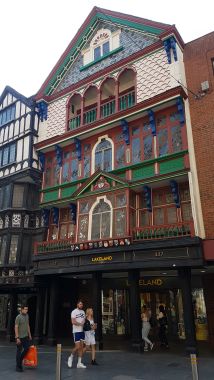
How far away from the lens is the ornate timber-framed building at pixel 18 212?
19531mm

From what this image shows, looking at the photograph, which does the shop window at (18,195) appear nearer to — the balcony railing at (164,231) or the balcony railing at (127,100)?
the balcony railing at (127,100)

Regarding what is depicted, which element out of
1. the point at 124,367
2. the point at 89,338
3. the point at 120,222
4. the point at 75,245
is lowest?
the point at 124,367

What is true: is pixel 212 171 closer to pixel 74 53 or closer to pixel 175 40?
pixel 175 40

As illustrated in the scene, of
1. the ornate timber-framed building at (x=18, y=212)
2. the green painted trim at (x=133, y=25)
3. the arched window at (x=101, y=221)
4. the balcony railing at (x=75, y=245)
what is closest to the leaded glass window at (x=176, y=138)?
the arched window at (x=101, y=221)

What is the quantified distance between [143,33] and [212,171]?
9.59 metres

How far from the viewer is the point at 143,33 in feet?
58.4

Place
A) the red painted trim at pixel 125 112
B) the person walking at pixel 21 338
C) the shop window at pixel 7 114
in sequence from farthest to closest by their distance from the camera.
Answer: the shop window at pixel 7 114 < the red painted trim at pixel 125 112 < the person walking at pixel 21 338

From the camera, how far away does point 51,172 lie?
19.2 meters

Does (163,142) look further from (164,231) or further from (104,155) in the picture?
(164,231)

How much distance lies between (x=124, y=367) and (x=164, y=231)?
5.52 metres

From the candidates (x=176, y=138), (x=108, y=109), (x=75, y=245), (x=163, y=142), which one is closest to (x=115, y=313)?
(x=75, y=245)

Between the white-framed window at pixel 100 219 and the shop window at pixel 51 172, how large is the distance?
4083 mm

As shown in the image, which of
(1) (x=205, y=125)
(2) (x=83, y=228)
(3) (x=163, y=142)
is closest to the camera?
(1) (x=205, y=125)

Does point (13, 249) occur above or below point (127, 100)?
below
